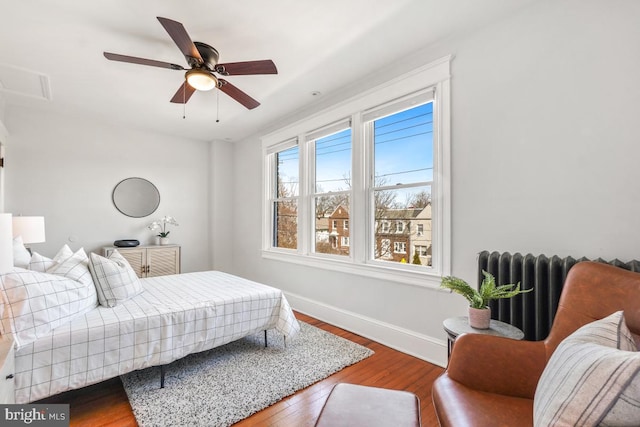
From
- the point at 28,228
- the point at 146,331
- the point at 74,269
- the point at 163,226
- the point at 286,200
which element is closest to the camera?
the point at 146,331

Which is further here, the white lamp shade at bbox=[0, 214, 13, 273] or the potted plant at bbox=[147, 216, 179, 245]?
the potted plant at bbox=[147, 216, 179, 245]

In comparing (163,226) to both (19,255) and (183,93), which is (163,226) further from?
(183,93)

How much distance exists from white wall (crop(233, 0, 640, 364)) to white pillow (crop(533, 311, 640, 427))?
101 cm

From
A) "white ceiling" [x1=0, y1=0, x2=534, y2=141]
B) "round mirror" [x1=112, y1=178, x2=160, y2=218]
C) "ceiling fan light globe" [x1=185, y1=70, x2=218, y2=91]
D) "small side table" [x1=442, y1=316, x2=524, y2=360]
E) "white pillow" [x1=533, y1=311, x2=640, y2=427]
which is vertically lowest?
"small side table" [x1=442, y1=316, x2=524, y2=360]

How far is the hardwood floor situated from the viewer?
1.79m

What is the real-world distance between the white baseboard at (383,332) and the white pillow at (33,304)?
2.36 metres

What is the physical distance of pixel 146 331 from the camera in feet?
6.61

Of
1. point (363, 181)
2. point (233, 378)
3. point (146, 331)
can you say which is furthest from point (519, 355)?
point (146, 331)

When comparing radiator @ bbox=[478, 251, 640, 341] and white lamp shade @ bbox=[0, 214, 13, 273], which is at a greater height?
white lamp shade @ bbox=[0, 214, 13, 273]

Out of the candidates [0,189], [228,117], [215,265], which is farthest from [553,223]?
[0,189]

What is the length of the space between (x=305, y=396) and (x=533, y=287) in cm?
→ 167

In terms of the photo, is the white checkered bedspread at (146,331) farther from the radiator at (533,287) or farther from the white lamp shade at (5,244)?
the radiator at (533,287)

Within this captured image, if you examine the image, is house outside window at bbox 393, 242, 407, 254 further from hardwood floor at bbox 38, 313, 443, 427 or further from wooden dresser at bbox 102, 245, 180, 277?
wooden dresser at bbox 102, 245, 180, 277

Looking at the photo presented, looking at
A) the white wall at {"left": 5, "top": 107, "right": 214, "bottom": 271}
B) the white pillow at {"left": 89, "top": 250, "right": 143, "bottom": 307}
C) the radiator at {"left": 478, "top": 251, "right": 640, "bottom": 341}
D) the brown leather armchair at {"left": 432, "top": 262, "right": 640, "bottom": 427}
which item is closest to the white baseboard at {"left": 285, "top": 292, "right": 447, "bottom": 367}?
the radiator at {"left": 478, "top": 251, "right": 640, "bottom": 341}
